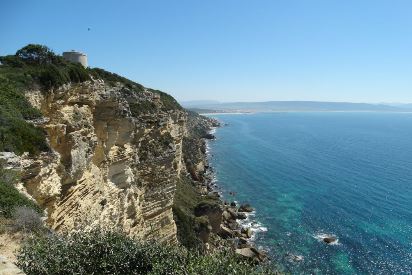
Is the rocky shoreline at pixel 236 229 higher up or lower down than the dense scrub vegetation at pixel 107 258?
lower down

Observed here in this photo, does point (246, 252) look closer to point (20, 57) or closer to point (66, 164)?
point (66, 164)

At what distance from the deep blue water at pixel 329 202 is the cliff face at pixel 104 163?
20.6 metres

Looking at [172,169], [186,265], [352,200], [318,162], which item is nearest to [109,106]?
[172,169]

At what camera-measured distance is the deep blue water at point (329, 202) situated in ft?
158

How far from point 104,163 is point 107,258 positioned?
1528 centimetres

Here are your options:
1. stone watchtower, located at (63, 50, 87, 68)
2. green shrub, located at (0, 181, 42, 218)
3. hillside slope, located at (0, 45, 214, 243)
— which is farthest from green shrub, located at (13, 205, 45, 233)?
stone watchtower, located at (63, 50, 87, 68)


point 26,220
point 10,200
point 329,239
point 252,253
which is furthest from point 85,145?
point 329,239

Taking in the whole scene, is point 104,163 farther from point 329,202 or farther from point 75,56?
point 329,202

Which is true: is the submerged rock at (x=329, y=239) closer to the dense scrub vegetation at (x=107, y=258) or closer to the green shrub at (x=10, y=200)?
the dense scrub vegetation at (x=107, y=258)

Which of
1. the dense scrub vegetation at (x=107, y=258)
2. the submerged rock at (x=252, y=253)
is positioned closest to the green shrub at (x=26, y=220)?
the dense scrub vegetation at (x=107, y=258)

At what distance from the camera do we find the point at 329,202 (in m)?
69.1

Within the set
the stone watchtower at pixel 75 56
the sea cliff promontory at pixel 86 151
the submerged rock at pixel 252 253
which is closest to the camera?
the sea cliff promontory at pixel 86 151

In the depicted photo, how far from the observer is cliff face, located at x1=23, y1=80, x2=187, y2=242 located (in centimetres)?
2241

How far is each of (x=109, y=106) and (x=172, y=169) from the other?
11182 millimetres
